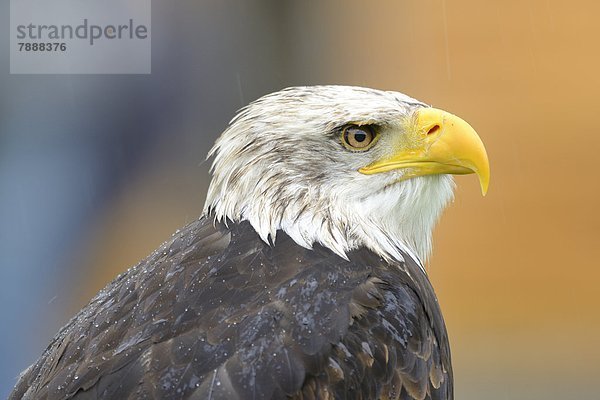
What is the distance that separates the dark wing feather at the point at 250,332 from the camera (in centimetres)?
256

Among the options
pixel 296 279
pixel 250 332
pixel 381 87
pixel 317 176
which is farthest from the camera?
pixel 381 87

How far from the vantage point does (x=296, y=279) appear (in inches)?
112

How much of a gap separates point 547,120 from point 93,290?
9.81 ft

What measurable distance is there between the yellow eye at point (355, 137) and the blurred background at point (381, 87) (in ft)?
8.48

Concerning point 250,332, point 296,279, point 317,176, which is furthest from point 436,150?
point 250,332

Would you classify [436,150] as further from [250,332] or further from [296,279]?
[250,332]

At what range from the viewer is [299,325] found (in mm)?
2674

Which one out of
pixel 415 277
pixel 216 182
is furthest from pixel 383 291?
pixel 216 182

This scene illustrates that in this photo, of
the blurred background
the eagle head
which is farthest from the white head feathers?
the blurred background

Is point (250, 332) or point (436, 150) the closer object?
point (250, 332)

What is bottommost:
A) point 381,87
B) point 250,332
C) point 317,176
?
point 250,332

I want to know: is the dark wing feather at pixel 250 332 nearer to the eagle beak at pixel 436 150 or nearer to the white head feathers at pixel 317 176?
the white head feathers at pixel 317 176

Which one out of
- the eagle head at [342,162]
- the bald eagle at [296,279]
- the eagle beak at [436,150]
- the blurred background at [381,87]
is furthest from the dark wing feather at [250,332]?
the blurred background at [381,87]

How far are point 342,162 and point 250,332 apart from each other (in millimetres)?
765
